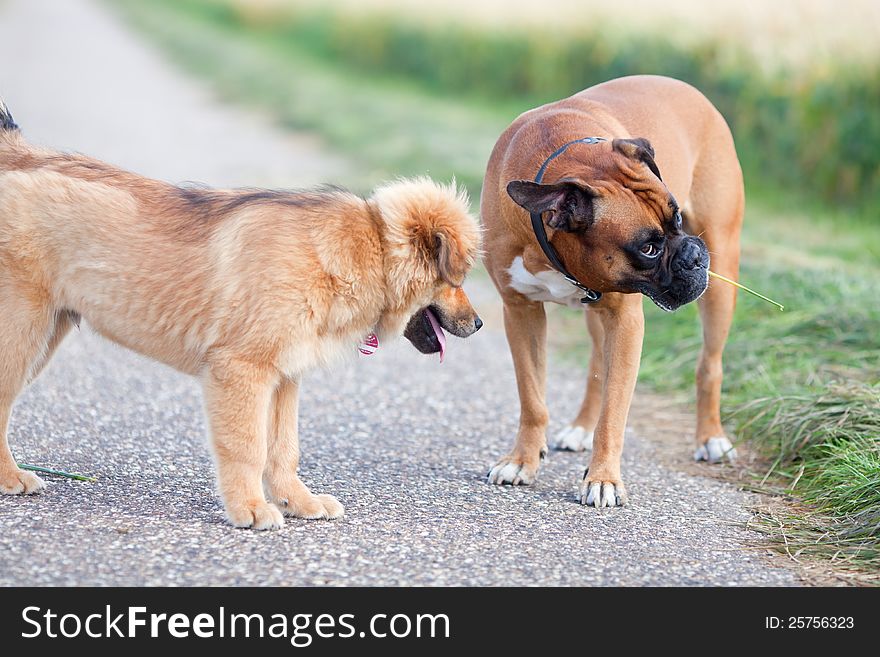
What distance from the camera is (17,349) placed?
5.02 metres

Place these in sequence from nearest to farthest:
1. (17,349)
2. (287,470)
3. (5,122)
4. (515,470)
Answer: (17,349), (287,470), (5,122), (515,470)

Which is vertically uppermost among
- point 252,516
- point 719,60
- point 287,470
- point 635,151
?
point 719,60

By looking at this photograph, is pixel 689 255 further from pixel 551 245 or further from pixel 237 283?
pixel 237 283

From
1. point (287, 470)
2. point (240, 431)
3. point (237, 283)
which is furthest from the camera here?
point (287, 470)

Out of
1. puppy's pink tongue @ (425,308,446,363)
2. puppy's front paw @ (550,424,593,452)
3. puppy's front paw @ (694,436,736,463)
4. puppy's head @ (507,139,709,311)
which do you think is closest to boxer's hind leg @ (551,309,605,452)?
puppy's front paw @ (550,424,593,452)

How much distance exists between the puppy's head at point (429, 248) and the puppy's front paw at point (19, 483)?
1.75 metres

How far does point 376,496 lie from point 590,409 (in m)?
1.86

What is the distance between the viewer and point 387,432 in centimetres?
666

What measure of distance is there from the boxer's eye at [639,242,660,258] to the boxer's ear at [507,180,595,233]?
0.87 ft

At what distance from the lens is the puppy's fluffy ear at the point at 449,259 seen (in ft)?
16.0

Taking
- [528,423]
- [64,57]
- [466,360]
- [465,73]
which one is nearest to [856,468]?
[528,423]

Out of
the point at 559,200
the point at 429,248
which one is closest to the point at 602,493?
the point at 559,200

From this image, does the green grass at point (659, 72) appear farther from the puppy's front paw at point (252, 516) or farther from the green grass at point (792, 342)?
the puppy's front paw at point (252, 516)

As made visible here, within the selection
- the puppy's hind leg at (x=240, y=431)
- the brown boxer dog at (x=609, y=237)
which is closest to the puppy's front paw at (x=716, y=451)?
the brown boxer dog at (x=609, y=237)
